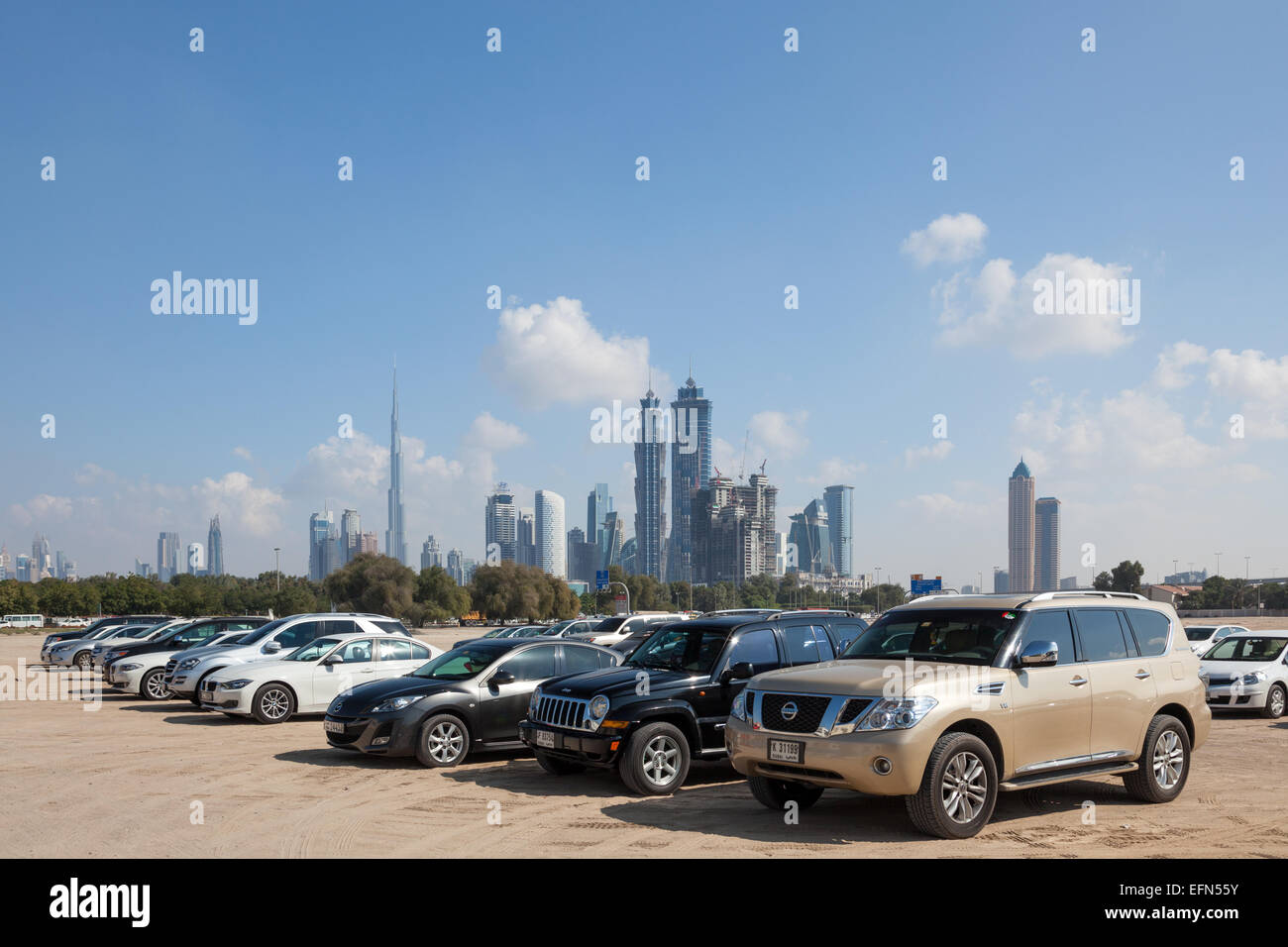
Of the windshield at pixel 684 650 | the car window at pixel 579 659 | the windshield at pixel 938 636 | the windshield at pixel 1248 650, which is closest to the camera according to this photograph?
the windshield at pixel 938 636

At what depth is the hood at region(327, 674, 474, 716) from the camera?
1245 centimetres

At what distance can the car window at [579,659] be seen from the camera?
13216 mm

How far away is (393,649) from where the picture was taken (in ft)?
57.2

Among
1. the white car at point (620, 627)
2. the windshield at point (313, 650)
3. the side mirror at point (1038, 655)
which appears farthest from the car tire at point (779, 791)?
the white car at point (620, 627)

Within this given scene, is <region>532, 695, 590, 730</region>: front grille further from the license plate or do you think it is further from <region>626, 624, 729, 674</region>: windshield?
the license plate

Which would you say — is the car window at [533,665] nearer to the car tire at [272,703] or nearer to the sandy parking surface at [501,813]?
the sandy parking surface at [501,813]

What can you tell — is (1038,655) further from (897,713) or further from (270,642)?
(270,642)

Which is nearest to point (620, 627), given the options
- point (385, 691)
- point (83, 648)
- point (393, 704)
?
point (83, 648)

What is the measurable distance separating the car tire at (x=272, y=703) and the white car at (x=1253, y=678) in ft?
52.5

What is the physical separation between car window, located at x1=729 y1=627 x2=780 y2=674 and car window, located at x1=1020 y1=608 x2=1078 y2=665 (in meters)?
3.10

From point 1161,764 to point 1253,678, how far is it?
400 inches

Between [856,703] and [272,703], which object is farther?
[272,703]
